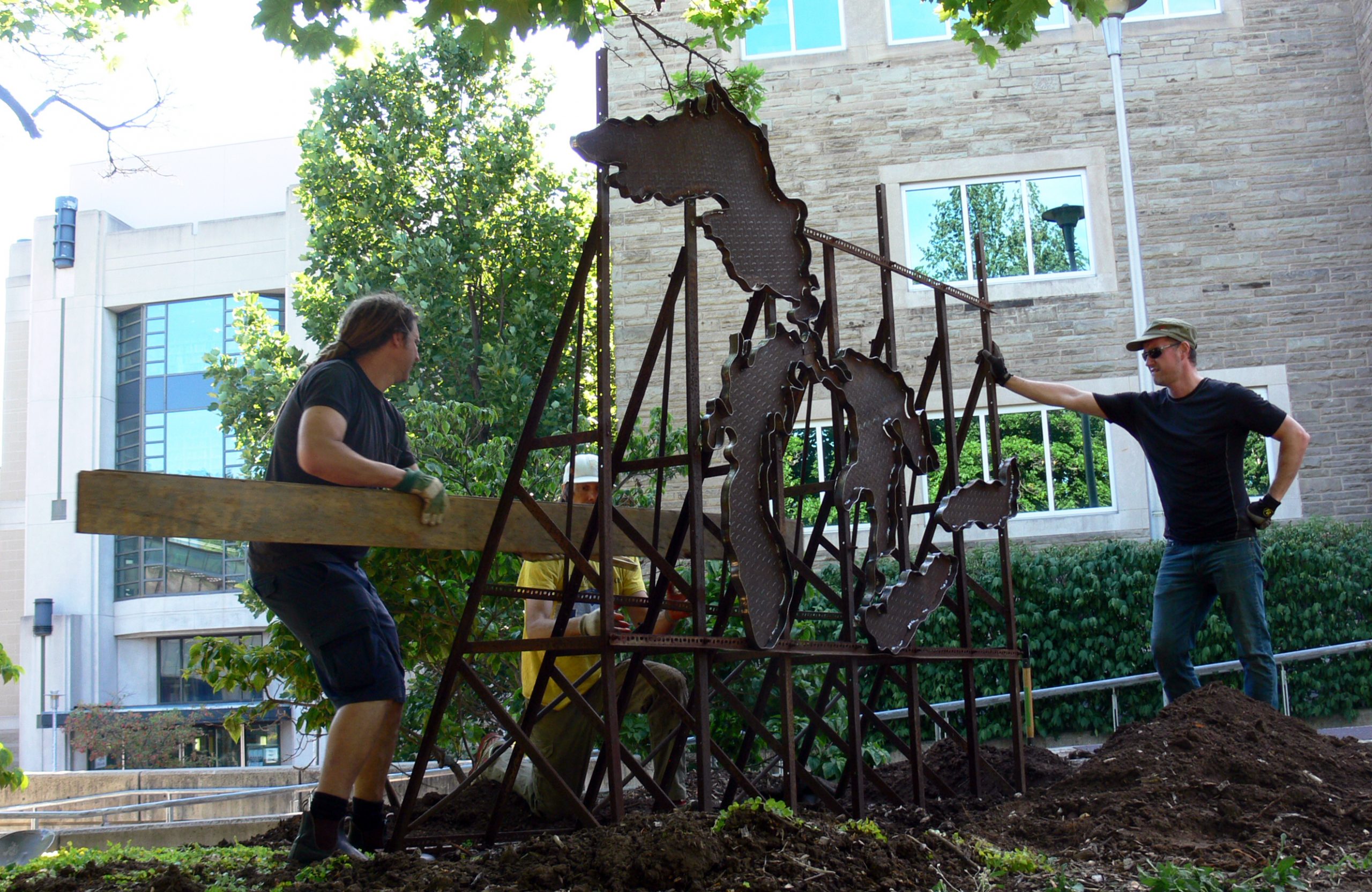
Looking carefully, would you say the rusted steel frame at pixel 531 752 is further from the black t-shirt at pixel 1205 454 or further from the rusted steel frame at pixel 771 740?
the black t-shirt at pixel 1205 454

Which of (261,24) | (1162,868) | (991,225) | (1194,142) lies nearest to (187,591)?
(991,225)

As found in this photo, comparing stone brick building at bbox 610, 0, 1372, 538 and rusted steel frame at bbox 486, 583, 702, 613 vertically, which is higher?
stone brick building at bbox 610, 0, 1372, 538

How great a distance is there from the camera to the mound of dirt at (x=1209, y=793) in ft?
12.8

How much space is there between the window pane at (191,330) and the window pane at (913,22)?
23025 mm

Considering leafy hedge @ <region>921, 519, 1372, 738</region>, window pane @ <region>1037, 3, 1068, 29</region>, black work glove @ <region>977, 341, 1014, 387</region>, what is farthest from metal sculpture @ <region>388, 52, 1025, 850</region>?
window pane @ <region>1037, 3, 1068, 29</region>

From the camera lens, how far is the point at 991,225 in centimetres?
1409

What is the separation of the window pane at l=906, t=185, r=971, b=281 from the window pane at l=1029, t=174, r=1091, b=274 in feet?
2.83

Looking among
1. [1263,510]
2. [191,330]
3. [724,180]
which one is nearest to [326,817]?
[724,180]

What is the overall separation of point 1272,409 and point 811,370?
8.34 feet

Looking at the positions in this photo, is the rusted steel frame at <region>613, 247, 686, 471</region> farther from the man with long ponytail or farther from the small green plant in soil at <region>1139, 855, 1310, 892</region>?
the small green plant in soil at <region>1139, 855, 1310, 892</region>

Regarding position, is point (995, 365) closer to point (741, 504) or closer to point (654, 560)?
point (741, 504)

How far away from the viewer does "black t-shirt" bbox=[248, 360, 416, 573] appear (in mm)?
3605

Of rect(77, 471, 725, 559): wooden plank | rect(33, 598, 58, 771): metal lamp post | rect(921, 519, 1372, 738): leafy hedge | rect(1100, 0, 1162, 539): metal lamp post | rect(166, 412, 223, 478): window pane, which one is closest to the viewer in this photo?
rect(77, 471, 725, 559): wooden plank

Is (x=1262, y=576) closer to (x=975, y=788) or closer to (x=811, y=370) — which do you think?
(x=975, y=788)
